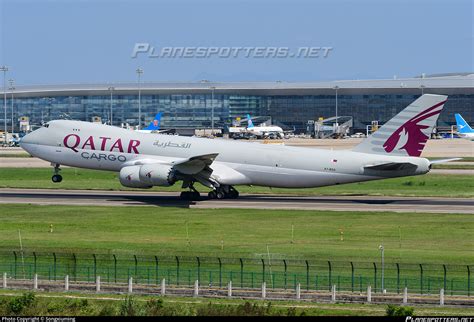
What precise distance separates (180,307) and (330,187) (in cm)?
5636

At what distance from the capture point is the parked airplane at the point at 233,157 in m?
80.5

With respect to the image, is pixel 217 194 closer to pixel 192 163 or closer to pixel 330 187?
pixel 192 163

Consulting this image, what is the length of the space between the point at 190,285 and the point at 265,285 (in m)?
3.75

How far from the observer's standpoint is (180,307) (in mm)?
45281

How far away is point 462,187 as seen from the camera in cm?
9950

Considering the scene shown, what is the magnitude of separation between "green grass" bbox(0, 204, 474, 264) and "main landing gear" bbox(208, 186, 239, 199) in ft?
26.8

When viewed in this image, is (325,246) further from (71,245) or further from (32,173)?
(32,173)

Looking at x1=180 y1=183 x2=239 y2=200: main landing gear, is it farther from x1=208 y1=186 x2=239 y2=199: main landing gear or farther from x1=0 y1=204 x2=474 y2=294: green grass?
x1=0 y1=204 x2=474 y2=294: green grass

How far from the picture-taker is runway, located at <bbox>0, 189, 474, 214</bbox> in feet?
265

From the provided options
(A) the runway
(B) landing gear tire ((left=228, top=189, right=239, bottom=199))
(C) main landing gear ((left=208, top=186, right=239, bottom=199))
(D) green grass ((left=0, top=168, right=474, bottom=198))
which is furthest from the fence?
(D) green grass ((left=0, top=168, right=474, bottom=198))

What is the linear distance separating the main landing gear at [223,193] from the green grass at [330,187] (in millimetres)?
7664

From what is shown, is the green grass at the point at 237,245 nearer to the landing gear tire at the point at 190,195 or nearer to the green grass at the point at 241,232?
the green grass at the point at 241,232

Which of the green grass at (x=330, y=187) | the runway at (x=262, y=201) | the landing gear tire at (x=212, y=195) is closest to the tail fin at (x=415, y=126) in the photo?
the runway at (x=262, y=201)

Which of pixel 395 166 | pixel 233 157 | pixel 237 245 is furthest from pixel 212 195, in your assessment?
pixel 237 245
